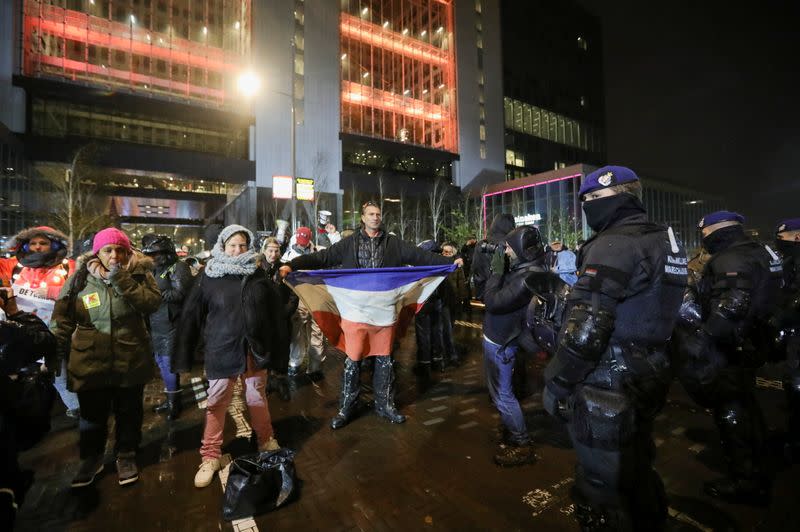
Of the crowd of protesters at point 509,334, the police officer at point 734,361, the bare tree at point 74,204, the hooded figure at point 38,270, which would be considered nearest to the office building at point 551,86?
the bare tree at point 74,204

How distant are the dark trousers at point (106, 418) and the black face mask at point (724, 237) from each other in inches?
214

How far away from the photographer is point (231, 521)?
2885 mm

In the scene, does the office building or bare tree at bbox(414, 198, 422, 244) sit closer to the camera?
bare tree at bbox(414, 198, 422, 244)

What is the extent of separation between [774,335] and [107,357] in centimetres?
591

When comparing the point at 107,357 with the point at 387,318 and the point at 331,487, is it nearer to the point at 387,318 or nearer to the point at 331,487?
the point at 331,487

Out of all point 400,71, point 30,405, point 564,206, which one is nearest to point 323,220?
point 30,405

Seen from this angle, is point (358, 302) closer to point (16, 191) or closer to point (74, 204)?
point (74, 204)

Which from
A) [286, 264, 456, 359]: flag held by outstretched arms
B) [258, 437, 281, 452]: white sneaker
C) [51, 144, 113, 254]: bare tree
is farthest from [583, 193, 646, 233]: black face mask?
[51, 144, 113, 254]: bare tree

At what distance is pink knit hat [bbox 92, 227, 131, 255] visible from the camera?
3414 millimetres

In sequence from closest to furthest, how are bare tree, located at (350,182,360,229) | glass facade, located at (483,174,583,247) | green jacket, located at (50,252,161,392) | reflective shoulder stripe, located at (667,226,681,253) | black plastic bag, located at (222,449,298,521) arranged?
reflective shoulder stripe, located at (667,226,681,253), black plastic bag, located at (222,449,298,521), green jacket, located at (50,252,161,392), glass facade, located at (483,174,583,247), bare tree, located at (350,182,360,229)

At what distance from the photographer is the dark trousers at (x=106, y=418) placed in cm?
337

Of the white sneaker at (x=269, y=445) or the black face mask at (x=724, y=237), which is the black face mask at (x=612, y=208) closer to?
the black face mask at (x=724, y=237)

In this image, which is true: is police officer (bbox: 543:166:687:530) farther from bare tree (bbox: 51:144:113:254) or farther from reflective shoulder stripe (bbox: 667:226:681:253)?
bare tree (bbox: 51:144:113:254)

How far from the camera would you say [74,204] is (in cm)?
2520
